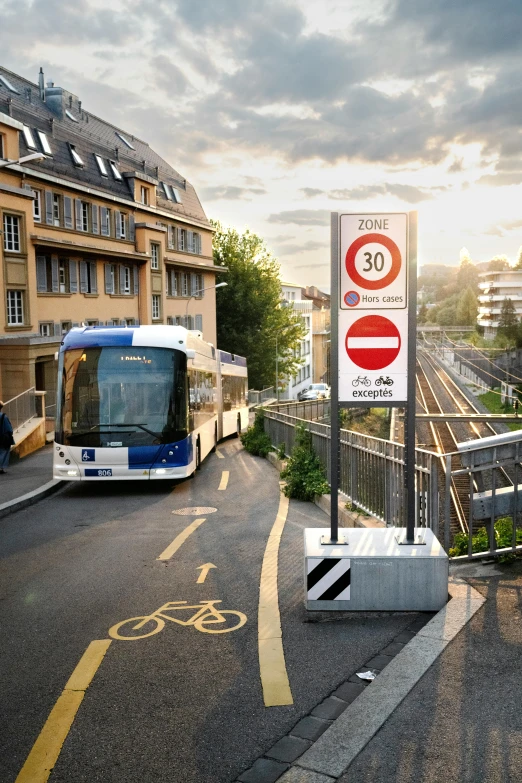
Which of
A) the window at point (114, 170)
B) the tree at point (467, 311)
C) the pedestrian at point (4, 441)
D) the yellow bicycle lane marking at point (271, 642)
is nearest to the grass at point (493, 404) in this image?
the window at point (114, 170)

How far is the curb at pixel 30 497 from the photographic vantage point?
1354cm

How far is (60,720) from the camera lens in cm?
483

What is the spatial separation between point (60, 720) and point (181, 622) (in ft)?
6.35

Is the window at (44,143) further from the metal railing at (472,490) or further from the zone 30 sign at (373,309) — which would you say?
the zone 30 sign at (373,309)

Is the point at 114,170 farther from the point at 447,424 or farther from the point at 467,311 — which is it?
the point at 467,311

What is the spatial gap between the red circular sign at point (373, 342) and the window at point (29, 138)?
124 ft

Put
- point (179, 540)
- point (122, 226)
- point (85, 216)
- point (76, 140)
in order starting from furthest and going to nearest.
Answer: point (122, 226), point (76, 140), point (85, 216), point (179, 540)

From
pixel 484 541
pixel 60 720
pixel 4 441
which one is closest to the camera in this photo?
pixel 60 720

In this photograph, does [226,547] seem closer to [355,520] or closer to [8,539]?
[355,520]

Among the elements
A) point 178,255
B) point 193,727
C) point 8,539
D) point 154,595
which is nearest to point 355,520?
point 154,595

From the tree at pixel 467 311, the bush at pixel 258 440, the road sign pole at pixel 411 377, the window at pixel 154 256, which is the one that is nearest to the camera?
the road sign pole at pixel 411 377

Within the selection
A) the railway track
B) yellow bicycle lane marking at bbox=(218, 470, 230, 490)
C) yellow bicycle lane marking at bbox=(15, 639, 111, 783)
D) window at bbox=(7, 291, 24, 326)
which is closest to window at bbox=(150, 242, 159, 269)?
window at bbox=(7, 291, 24, 326)

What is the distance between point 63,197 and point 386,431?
30.2 meters

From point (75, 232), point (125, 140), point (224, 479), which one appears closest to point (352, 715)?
point (224, 479)
